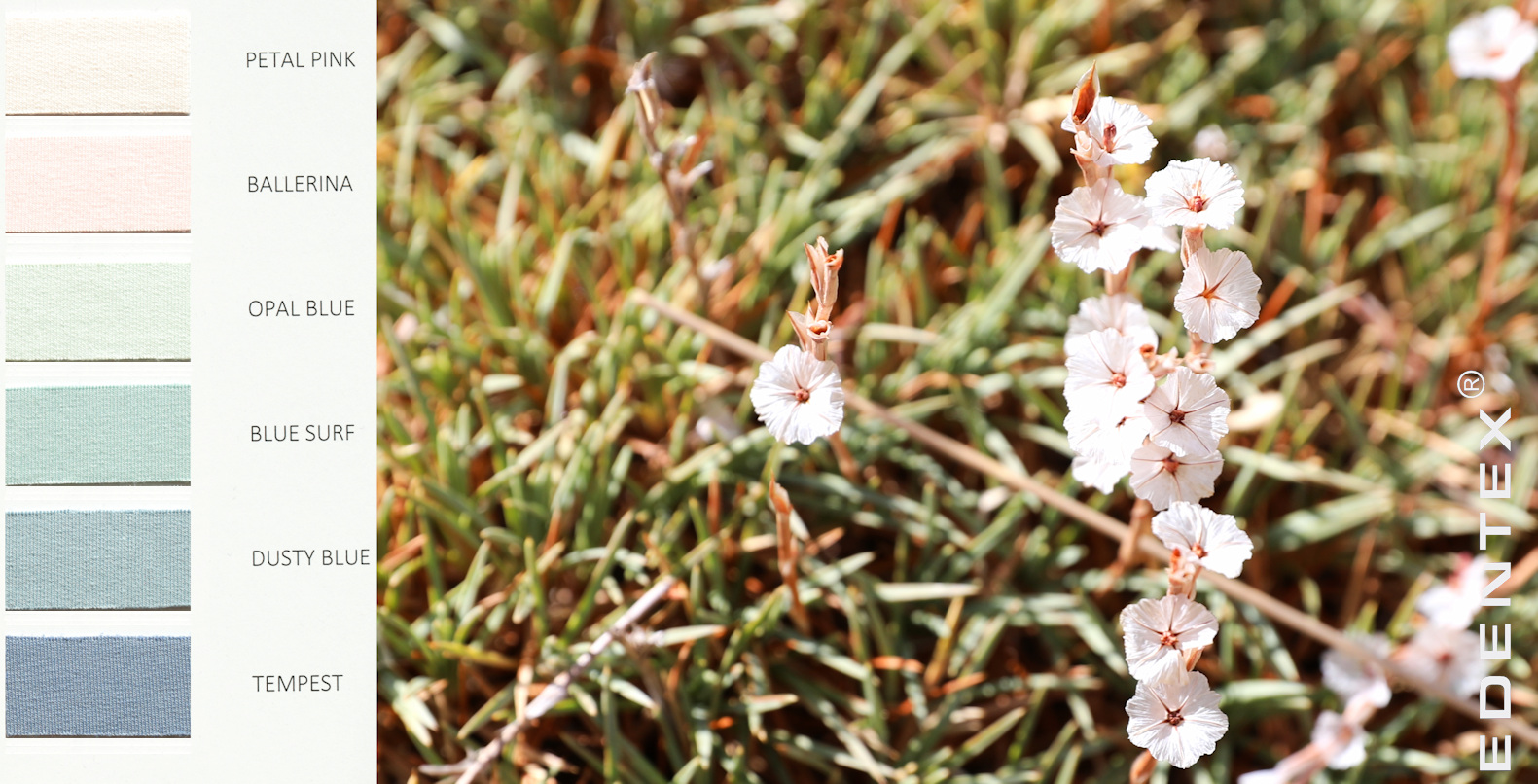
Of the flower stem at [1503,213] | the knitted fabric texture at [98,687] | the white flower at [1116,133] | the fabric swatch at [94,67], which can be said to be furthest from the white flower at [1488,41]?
the knitted fabric texture at [98,687]

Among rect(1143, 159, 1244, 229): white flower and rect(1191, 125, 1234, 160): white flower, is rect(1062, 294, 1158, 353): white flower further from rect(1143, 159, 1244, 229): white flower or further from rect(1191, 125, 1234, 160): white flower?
rect(1191, 125, 1234, 160): white flower

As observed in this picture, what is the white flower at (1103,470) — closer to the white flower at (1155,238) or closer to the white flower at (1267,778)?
the white flower at (1155,238)

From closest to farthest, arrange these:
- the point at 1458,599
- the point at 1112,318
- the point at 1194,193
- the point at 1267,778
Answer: the point at 1194,193, the point at 1112,318, the point at 1267,778, the point at 1458,599

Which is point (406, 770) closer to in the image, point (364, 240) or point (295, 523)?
point (295, 523)

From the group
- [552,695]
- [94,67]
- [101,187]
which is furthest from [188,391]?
[552,695]

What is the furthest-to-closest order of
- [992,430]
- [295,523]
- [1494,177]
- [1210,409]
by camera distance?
[1494,177], [992,430], [295,523], [1210,409]

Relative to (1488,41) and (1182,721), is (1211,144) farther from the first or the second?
(1182,721)

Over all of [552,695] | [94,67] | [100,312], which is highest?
[94,67]

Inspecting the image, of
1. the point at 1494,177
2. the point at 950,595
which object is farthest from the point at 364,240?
the point at 1494,177
